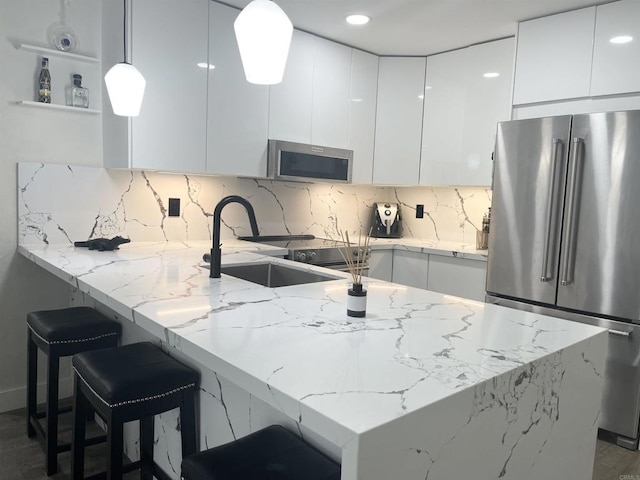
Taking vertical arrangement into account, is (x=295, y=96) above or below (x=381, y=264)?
above

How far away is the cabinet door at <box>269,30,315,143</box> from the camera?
10.9 feet

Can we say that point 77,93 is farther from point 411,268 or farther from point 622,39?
point 622,39

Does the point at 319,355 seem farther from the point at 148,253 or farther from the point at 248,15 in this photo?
the point at 148,253

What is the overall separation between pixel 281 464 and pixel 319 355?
0.93 feet

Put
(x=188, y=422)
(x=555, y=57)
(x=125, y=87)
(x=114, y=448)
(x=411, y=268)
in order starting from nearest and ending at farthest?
(x=114, y=448)
(x=188, y=422)
(x=125, y=87)
(x=555, y=57)
(x=411, y=268)

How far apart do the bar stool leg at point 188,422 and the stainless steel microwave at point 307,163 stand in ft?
6.50

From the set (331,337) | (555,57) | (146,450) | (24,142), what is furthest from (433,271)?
(24,142)

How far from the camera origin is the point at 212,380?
158 centimetres

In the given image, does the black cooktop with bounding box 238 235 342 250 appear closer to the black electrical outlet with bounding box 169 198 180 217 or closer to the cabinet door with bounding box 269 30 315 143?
the black electrical outlet with bounding box 169 198 180 217

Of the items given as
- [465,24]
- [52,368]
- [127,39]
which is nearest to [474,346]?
[52,368]

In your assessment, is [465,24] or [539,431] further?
[465,24]

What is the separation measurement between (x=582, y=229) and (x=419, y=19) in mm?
1657

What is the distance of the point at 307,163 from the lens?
3.48m

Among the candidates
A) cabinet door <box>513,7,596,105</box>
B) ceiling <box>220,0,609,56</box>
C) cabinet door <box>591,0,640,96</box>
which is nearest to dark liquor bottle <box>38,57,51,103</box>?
ceiling <box>220,0,609,56</box>
